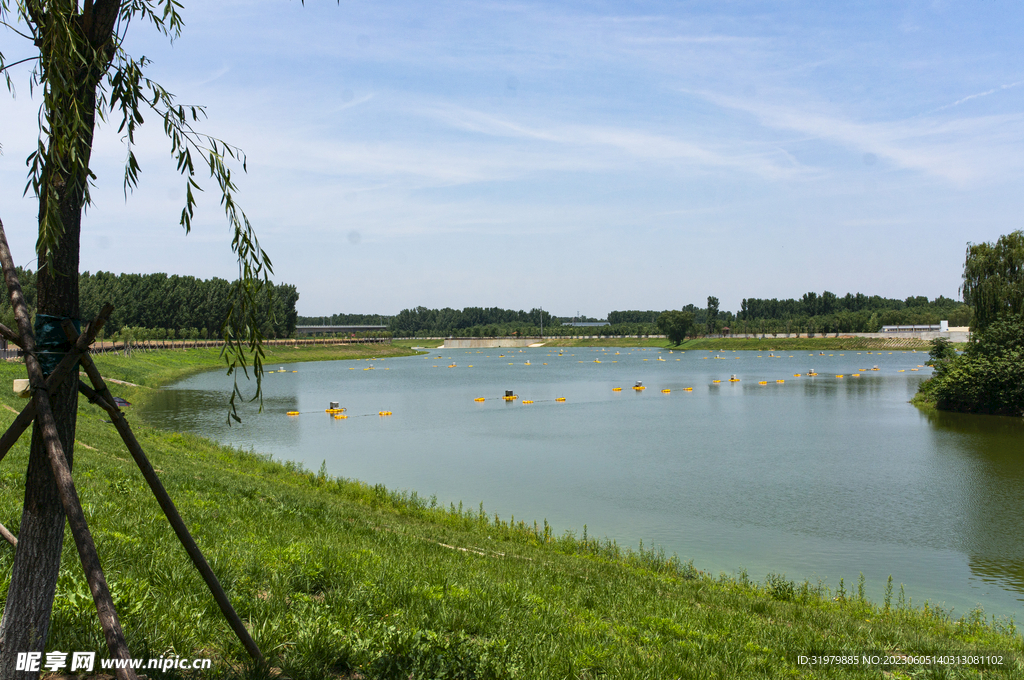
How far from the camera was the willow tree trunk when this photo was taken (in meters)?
3.69

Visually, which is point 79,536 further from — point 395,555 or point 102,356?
point 102,356

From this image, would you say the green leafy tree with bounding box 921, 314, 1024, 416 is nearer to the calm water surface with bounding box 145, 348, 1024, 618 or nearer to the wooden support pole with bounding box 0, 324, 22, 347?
the calm water surface with bounding box 145, 348, 1024, 618

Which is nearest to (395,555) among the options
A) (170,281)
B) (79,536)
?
(79,536)

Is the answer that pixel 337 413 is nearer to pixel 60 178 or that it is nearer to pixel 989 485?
pixel 989 485

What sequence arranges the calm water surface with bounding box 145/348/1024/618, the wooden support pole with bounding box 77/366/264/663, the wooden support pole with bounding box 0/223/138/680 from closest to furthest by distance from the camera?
1. the wooden support pole with bounding box 0/223/138/680
2. the wooden support pole with bounding box 77/366/264/663
3. the calm water surface with bounding box 145/348/1024/618

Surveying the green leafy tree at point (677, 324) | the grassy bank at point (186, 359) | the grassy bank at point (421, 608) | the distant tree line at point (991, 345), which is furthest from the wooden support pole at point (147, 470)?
the green leafy tree at point (677, 324)

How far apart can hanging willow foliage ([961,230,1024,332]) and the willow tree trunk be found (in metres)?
56.9

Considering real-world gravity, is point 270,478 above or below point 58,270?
below

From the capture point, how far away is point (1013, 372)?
4234cm

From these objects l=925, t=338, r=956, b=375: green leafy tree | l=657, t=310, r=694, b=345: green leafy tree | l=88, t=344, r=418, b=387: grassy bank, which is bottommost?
l=88, t=344, r=418, b=387: grassy bank

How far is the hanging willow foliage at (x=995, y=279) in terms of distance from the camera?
46.8 m

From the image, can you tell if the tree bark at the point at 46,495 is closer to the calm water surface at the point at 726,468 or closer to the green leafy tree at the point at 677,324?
the calm water surface at the point at 726,468

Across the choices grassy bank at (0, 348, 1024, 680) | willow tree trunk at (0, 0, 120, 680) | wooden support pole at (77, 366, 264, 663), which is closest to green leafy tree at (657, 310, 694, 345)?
grassy bank at (0, 348, 1024, 680)

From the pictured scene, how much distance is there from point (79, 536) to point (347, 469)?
2754 centimetres
